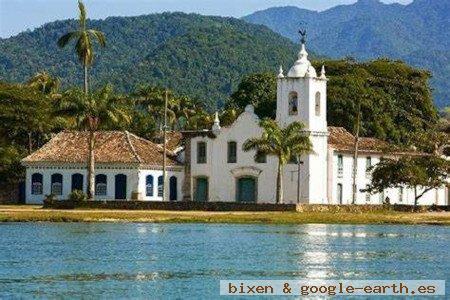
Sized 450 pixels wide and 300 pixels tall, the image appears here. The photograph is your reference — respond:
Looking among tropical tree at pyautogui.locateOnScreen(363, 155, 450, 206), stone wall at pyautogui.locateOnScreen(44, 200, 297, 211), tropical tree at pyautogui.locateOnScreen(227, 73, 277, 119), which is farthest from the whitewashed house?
tropical tree at pyautogui.locateOnScreen(227, 73, 277, 119)

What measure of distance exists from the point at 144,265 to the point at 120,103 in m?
45.3

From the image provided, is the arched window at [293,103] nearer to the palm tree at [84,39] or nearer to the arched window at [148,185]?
the arched window at [148,185]

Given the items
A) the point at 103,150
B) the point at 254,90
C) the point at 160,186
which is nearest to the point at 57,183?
the point at 103,150

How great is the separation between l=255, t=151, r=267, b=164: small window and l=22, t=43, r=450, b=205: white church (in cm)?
9

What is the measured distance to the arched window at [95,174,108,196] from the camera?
312 ft

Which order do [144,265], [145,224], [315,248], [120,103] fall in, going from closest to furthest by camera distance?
[144,265] < [315,248] < [145,224] < [120,103]

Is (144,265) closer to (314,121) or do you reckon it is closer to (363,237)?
(363,237)

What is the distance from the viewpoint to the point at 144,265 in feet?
153

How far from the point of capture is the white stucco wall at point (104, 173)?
9412cm

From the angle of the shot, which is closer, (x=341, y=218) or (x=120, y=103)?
(x=341, y=218)

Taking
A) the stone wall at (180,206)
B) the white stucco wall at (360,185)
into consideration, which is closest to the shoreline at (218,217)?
the stone wall at (180,206)

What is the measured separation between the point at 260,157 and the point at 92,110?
11.8m

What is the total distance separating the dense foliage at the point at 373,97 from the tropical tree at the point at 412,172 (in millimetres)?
13895

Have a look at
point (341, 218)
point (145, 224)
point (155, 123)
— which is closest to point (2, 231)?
point (145, 224)
